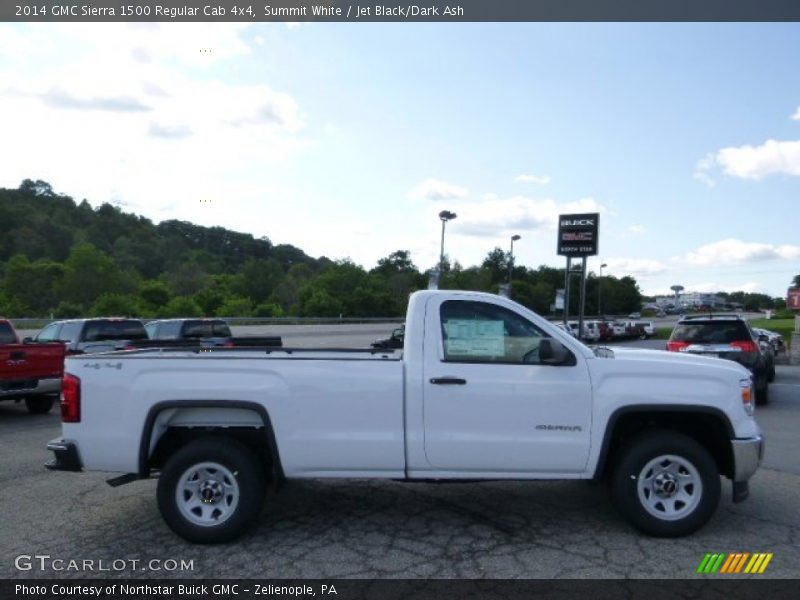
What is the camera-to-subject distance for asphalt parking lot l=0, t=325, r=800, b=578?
4.77 metres

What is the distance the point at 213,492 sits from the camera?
210 inches

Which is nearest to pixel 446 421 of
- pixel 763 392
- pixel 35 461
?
pixel 35 461

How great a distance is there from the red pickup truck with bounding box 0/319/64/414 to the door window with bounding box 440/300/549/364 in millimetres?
8890

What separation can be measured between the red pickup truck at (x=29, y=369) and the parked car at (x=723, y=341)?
11851 millimetres

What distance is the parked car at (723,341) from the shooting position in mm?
13359

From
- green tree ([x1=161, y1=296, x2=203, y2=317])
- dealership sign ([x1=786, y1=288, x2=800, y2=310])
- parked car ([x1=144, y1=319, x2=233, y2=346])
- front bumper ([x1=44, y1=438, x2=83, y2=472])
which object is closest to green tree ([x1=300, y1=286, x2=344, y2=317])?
green tree ([x1=161, y1=296, x2=203, y2=317])

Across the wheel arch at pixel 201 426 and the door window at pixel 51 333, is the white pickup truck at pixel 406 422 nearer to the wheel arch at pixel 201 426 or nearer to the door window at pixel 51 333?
A: the wheel arch at pixel 201 426

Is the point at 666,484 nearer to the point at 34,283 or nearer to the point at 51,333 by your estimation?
the point at 51,333

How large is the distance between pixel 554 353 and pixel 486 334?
1.94 ft

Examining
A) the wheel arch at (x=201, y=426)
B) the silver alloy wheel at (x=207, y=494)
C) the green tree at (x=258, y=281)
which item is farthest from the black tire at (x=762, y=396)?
the green tree at (x=258, y=281)

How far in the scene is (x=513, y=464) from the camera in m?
5.29

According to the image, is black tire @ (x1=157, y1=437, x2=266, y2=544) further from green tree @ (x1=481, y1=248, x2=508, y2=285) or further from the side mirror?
green tree @ (x1=481, y1=248, x2=508, y2=285)

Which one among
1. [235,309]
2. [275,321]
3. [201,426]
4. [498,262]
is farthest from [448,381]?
[498,262]
